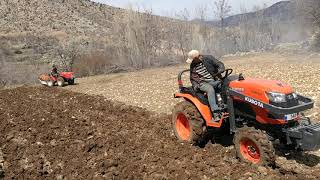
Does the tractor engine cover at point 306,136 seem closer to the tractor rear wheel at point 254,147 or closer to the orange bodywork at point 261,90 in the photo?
the orange bodywork at point 261,90

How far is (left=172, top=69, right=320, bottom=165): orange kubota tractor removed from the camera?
6.07 metres

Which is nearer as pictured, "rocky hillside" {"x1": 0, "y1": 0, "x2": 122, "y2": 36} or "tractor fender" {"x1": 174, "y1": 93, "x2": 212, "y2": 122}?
"tractor fender" {"x1": 174, "y1": 93, "x2": 212, "y2": 122}

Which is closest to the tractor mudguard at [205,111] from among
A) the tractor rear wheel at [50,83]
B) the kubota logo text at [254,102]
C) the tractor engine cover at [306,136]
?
the kubota logo text at [254,102]

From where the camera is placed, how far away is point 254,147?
6414 millimetres

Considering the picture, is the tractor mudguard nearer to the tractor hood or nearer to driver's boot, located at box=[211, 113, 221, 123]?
driver's boot, located at box=[211, 113, 221, 123]

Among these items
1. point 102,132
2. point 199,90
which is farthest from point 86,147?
point 199,90

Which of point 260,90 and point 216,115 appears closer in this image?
point 260,90

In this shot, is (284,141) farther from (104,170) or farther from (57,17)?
(57,17)

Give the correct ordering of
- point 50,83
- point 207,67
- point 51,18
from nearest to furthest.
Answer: point 207,67
point 50,83
point 51,18

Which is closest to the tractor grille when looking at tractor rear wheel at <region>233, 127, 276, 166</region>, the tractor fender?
tractor rear wheel at <region>233, 127, 276, 166</region>

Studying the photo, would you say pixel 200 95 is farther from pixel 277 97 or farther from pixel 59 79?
pixel 59 79

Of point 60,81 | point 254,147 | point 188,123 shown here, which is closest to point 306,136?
point 254,147

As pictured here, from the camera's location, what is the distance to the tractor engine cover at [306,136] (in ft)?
19.3

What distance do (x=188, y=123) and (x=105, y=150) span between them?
1.60 meters
